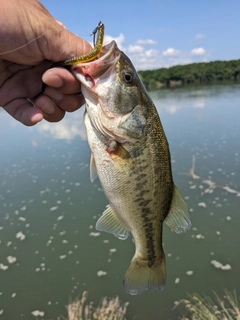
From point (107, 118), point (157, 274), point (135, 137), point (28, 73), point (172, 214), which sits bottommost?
point (157, 274)

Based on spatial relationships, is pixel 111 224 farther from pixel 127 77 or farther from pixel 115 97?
pixel 127 77

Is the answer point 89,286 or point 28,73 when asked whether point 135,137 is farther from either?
point 89,286

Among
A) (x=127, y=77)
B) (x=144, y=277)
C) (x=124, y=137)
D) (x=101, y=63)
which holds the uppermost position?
(x=101, y=63)

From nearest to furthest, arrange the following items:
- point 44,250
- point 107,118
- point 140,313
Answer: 1. point 107,118
2. point 140,313
3. point 44,250

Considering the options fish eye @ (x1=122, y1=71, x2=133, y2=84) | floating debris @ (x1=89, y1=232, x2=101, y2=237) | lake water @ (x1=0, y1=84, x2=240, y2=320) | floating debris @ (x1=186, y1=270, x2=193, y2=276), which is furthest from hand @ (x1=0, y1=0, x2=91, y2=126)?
floating debris @ (x1=89, y1=232, x2=101, y2=237)

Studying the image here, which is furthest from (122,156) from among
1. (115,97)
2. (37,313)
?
(37,313)

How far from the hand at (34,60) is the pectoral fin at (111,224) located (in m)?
0.88

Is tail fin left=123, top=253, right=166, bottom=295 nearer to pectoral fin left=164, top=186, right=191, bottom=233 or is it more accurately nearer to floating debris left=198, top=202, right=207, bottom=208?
pectoral fin left=164, top=186, right=191, bottom=233

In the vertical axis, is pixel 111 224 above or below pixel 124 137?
below

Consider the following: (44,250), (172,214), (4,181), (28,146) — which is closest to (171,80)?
(28,146)

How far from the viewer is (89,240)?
26.0 ft

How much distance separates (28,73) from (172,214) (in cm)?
156

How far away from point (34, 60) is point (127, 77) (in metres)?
0.73

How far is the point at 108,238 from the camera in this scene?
7.95 m
